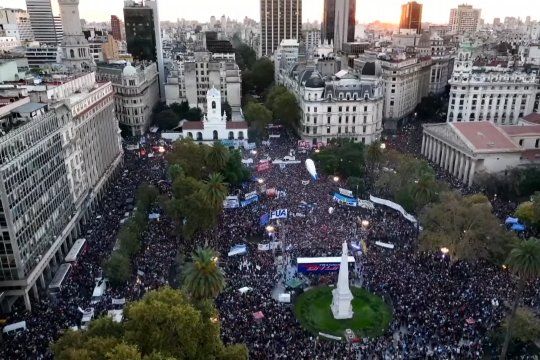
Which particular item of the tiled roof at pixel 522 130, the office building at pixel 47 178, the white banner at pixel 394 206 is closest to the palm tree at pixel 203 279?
the office building at pixel 47 178

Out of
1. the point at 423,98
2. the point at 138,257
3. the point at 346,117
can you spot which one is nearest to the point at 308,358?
the point at 138,257

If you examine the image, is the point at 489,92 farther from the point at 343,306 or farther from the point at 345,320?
the point at 345,320

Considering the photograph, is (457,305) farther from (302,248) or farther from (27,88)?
(27,88)

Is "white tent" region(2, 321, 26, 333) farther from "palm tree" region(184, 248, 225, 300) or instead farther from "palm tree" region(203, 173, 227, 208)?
"palm tree" region(203, 173, 227, 208)

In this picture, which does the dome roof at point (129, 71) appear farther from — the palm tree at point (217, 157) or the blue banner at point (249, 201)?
the blue banner at point (249, 201)

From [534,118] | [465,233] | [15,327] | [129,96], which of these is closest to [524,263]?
[465,233]

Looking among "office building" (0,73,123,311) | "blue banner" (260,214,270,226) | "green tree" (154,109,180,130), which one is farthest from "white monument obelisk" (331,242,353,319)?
"green tree" (154,109,180,130)
